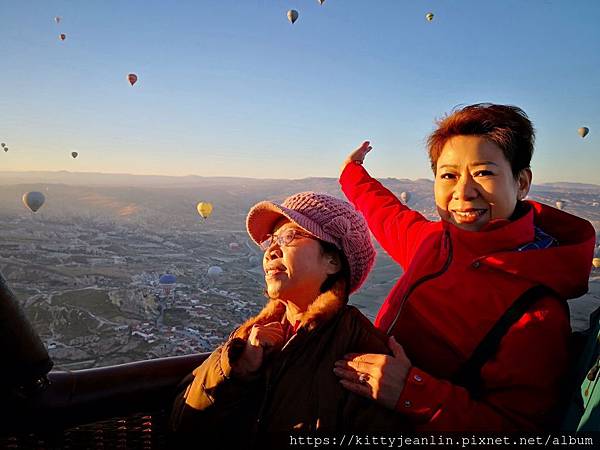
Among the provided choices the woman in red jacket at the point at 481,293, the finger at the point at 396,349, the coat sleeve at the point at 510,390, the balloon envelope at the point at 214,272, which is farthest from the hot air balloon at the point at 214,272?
the coat sleeve at the point at 510,390

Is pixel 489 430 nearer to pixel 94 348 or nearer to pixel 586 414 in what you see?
pixel 586 414

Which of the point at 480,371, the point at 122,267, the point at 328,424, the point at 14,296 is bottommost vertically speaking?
the point at 122,267

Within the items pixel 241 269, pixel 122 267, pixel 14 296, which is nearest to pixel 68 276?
pixel 122 267

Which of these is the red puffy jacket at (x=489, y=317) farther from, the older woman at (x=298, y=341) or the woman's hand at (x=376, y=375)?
the older woman at (x=298, y=341)

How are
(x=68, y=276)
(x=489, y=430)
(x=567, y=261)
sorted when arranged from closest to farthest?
(x=489, y=430) → (x=567, y=261) → (x=68, y=276)

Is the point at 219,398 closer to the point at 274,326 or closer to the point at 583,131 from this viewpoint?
the point at 274,326

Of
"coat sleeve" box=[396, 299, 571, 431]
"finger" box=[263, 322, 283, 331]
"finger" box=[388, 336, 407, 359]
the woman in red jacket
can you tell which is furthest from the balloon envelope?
"coat sleeve" box=[396, 299, 571, 431]

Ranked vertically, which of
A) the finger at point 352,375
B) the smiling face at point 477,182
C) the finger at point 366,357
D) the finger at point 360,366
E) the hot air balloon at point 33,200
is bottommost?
the hot air balloon at point 33,200
